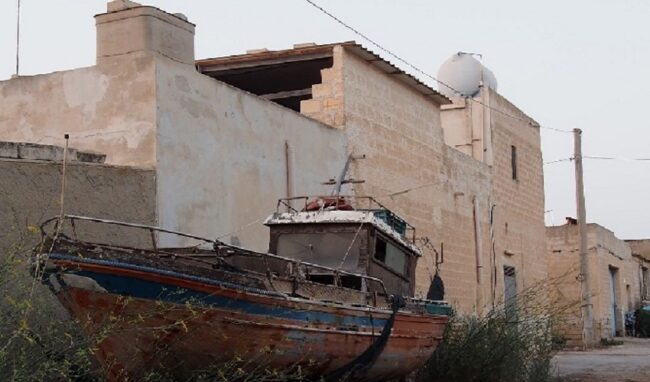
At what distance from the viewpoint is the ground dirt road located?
53.5 ft

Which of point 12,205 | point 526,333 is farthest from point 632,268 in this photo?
point 12,205

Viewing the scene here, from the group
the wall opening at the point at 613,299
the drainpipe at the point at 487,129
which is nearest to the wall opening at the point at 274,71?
the drainpipe at the point at 487,129

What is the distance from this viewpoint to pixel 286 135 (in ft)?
49.5

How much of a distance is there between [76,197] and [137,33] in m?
2.65

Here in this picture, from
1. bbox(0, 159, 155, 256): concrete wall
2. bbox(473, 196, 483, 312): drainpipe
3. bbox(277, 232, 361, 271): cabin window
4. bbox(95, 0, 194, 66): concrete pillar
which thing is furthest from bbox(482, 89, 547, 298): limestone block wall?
bbox(0, 159, 155, 256): concrete wall

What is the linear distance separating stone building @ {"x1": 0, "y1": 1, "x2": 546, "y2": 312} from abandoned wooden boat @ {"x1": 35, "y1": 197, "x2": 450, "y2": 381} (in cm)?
186

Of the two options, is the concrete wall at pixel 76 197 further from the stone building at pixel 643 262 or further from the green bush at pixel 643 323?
the stone building at pixel 643 262

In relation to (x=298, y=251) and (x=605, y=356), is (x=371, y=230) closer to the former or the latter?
(x=298, y=251)

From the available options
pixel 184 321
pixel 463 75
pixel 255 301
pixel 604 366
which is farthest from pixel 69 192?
pixel 463 75

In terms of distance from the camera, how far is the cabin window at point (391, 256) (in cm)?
1146

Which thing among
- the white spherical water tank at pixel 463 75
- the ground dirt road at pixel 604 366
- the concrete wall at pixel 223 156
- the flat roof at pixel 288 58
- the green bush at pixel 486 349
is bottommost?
the ground dirt road at pixel 604 366

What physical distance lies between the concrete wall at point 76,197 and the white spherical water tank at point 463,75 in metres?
16.4

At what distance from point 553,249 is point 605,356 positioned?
45.8ft

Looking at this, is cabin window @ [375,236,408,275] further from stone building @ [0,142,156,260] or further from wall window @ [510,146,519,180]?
wall window @ [510,146,519,180]
